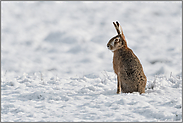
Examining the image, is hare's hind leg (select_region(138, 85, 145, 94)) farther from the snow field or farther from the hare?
the snow field

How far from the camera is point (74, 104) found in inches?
222

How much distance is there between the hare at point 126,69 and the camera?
6.18 meters

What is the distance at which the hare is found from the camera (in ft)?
20.3

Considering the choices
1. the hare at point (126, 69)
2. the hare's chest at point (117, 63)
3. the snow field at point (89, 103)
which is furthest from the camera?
the hare's chest at point (117, 63)

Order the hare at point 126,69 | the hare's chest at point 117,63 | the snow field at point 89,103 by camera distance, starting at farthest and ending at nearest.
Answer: the hare's chest at point 117,63, the hare at point 126,69, the snow field at point 89,103

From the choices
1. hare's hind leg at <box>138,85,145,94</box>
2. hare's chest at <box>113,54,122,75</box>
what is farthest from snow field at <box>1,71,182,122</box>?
hare's chest at <box>113,54,122,75</box>

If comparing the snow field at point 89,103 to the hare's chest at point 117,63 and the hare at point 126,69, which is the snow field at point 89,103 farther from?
the hare's chest at point 117,63

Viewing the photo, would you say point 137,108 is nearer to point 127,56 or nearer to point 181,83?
point 127,56

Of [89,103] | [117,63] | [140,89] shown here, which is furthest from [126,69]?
[89,103]

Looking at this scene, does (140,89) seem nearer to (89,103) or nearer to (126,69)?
(126,69)

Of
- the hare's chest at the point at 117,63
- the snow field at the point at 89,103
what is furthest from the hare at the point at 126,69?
the snow field at the point at 89,103

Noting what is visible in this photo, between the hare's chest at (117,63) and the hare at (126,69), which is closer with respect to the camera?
the hare at (126,69)

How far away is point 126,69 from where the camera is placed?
6199mm

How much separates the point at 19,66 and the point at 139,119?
993 cm
